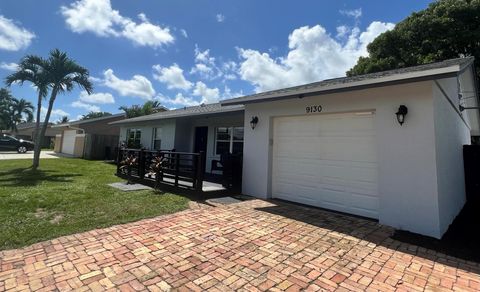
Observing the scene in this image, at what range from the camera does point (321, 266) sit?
3.30 m

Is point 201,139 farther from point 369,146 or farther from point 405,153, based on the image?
point 405,153

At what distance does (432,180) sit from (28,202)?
8.80 metres

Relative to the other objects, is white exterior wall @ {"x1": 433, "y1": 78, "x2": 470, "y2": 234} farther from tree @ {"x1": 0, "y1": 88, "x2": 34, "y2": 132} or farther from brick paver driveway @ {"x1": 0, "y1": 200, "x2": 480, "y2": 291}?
tree @ {"x1": 0, "y1": 88, "x2": 34, "y2": 132}

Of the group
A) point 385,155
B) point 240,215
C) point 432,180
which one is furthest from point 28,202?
point 432,180

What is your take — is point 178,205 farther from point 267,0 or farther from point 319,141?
point 267,0

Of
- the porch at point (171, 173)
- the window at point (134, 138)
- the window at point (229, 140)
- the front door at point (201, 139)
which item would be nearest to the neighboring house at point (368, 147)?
the porch at point (171, 173)

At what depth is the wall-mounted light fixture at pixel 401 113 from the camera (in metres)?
4.93

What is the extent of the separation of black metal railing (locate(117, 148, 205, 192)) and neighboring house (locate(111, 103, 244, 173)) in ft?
8.48

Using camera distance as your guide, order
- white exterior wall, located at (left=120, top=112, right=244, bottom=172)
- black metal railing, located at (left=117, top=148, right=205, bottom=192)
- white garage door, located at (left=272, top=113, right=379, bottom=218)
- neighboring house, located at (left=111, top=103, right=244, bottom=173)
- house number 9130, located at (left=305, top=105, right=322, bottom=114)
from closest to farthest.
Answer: white garage door, located at (left=272, top=113, right=379, bottom=218) < house number 9130, located at (left=305, top=105, right=322, bottom=114) < black metal railing, located at (left=117, top=148, right=205, bottom=192) < neighboring house, located at (left=111, top=103, right=244, bottom=173) < white exterior wall, located at (left=120, top=112, right=244, bottom=172)

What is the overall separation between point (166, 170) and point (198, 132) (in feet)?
16.8

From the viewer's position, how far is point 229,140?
37.4ft

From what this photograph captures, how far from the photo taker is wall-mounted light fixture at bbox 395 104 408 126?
493 cm

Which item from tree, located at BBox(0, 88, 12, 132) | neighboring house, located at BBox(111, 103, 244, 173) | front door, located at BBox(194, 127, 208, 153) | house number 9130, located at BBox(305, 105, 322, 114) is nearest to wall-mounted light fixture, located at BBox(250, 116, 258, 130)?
neighboring house, located at BBox(111, 103, 244, 173)

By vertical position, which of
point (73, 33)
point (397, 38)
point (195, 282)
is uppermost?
point (397, 38)
